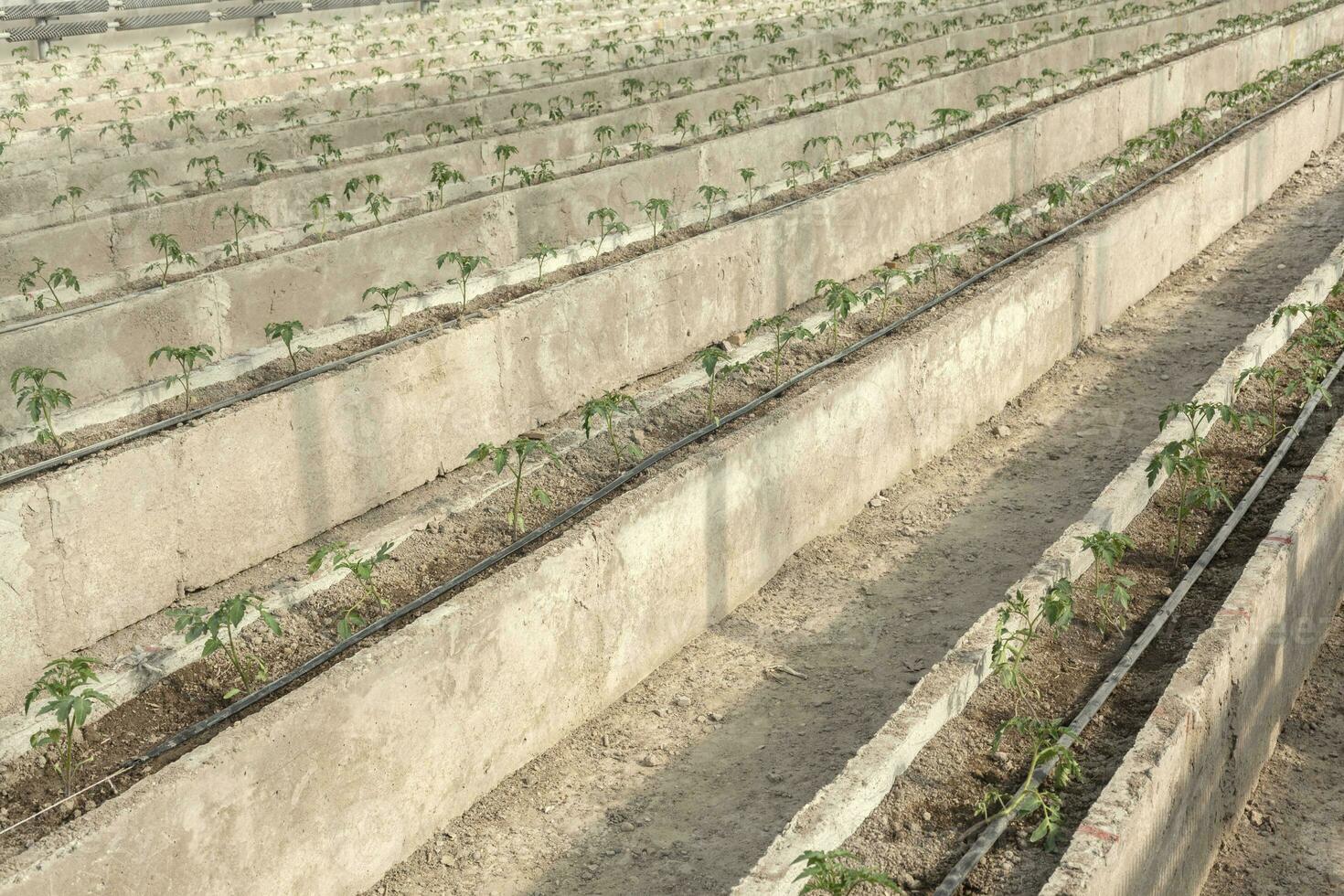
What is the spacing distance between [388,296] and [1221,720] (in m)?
5.48

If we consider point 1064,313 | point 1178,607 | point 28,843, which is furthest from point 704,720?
point 1064,313

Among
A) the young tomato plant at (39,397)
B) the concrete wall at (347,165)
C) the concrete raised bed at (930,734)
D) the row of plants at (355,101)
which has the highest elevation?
the row of plants at (355,101)

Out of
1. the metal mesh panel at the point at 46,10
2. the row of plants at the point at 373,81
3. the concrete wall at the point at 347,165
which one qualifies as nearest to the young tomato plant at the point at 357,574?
the concrete wall at the point at 347,165

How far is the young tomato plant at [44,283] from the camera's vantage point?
8562 millimetres

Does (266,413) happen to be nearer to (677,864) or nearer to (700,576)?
(700,576)

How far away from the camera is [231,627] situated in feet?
18.7

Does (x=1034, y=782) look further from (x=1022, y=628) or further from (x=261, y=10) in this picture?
(x=261, y=10)

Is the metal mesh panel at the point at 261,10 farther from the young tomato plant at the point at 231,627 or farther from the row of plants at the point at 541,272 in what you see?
the young tomato plant at the point at 231,627

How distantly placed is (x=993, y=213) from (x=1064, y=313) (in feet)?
5.30

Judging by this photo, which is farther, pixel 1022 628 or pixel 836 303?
pixel 836 303

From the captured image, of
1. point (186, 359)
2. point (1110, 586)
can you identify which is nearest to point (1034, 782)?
point (1110, 586)

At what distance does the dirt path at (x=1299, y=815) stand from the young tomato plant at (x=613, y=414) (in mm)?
3133

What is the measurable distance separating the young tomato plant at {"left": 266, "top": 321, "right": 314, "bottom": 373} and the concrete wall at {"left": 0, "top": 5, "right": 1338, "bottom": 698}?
0.62m

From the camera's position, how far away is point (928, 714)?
481 cm
